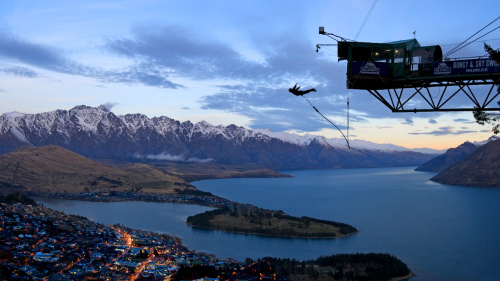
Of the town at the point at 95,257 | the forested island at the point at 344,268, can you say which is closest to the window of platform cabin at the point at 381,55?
the town at the point at 95,257

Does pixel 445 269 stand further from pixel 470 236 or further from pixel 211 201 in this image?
pixel 211 201

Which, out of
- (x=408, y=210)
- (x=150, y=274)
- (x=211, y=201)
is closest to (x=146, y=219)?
(x=211, y=201)

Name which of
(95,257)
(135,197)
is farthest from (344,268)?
(135,197)

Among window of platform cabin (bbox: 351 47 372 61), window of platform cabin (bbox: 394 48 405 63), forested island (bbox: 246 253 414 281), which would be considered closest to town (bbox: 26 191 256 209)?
forested island (bbox: 246 253 414 281)

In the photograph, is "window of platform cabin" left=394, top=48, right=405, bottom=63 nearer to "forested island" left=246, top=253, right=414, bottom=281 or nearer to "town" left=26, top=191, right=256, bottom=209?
"forested island" left=246, top=253, right=414, bottom=281

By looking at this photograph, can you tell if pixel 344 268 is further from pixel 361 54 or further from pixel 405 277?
pixel 361 54
